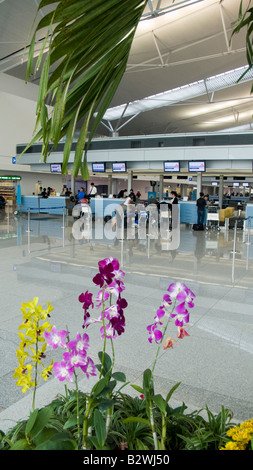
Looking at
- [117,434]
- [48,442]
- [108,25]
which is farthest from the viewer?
[117,434]

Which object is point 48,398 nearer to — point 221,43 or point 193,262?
point 193,262

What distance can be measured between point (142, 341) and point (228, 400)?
130 centimetres

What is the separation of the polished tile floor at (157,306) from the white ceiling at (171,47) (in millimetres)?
6598

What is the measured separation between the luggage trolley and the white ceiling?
522 centimetres

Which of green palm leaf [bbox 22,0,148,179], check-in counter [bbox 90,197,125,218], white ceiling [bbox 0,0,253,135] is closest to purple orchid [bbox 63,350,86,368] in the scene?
green palm leaf [bbox 22,0,148,179]

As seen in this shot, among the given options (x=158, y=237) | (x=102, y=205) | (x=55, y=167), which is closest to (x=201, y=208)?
(x=158, y=237)

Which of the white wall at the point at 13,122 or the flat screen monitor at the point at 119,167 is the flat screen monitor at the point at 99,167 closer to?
the flat screen monitor at the point at 119,167

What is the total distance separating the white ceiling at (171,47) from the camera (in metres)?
15.4

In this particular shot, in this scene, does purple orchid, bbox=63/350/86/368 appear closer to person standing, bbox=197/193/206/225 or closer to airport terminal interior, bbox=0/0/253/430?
airport terminal interior, bbox=0/0/253/430

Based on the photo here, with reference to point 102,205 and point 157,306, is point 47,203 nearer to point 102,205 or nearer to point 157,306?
point 102,205
